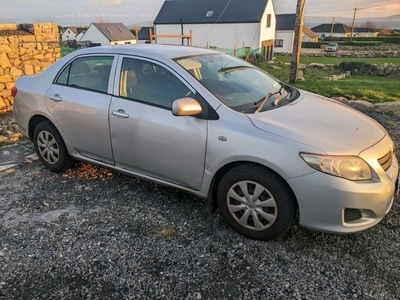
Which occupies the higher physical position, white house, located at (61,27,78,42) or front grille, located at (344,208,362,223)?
white house, located at (61,27,78,42)

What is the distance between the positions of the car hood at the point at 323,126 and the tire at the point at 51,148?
101 inches

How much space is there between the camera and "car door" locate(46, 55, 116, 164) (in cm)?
357

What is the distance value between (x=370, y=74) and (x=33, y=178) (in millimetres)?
20886

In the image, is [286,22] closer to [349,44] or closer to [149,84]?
[349,44]

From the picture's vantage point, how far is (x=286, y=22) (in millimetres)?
48625

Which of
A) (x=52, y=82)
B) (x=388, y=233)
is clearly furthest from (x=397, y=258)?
(x=52, y=82)

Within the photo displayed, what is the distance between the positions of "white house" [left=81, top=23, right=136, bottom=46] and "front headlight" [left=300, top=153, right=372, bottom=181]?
162 feet

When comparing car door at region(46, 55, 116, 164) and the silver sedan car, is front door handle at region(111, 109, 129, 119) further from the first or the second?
car door at region(46, 55, 116, 164)

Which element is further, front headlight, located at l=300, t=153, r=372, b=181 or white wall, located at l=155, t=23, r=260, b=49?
white wall, located at l=155, t=23, r=260, b=49

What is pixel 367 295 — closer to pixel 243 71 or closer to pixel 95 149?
pixel 243 71

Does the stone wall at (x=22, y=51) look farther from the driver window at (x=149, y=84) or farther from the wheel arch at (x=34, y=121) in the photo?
the driver window at (x=149, y=84)

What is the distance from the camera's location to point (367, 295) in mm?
2312

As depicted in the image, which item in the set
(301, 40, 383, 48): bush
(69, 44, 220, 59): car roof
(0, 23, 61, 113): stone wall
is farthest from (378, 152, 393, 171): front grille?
(301, 40, 383, 48): bush

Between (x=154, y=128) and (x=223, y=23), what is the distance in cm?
3701
